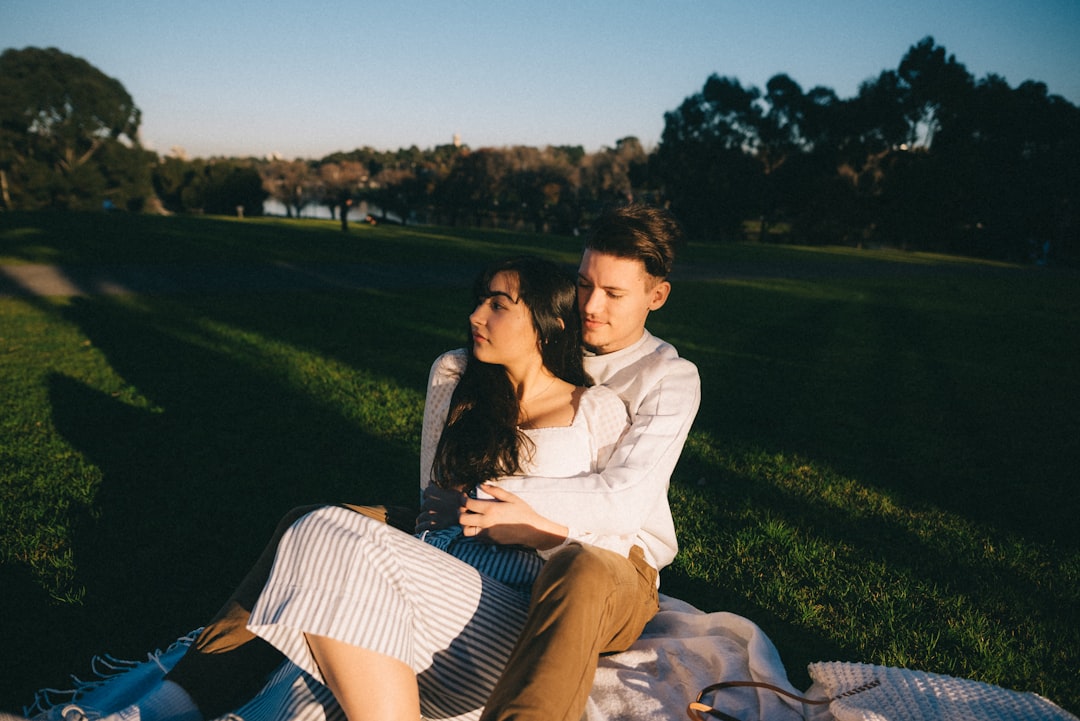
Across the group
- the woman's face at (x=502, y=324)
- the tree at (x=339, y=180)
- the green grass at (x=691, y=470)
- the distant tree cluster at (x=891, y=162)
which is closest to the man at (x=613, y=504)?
the woman's face at (x=502, y=324)

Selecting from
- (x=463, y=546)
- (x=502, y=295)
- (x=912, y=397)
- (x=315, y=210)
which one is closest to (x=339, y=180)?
(x=315, y=210)

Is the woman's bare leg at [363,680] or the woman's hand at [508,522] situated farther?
the woman's hand at [508,522]

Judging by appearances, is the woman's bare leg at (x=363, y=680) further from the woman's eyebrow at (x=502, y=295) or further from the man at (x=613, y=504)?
the woman's eyebrow at (x=502, y=295)

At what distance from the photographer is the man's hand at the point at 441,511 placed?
2617mm

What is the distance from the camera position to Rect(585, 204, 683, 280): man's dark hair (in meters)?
2.88

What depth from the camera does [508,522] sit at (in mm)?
2238

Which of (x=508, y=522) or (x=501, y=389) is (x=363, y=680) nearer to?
(x=508, y=522)

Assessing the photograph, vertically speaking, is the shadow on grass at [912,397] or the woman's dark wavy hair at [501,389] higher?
the woman's dark wavy hair at [501,389]

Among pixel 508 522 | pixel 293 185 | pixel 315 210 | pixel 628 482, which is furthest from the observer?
pixel 315 210

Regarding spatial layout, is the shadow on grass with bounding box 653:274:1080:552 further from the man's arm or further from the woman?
the woman

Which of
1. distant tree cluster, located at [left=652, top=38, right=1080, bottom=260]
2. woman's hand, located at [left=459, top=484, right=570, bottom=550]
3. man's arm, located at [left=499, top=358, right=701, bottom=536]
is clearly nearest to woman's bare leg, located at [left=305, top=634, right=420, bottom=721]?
woman's hand, located at [left=459, top=484, right=570, bottom=550]

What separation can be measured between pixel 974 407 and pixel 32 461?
8974 mm

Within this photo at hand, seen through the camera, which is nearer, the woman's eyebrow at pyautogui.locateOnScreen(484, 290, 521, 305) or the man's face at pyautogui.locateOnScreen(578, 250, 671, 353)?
the woman's eyebrow at pyautogui.locateOnScreen(484, 290, 521, 305)

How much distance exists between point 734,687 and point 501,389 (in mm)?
1482
